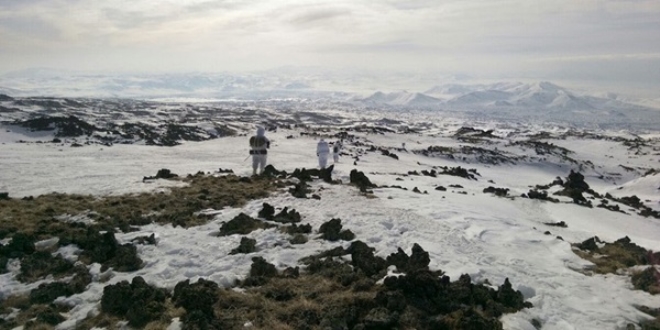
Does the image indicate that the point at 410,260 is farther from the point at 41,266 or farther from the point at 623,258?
the point at 41,266

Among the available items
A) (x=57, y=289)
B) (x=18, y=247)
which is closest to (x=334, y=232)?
(x=57, y=289)

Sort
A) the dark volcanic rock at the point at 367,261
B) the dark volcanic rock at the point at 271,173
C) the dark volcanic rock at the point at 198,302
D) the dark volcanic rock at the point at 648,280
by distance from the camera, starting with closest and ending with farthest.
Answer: the dark volcanic rock at the point at 198,302 < the dark volcanic rock at the point at 648,280 < the dark volcanic rock at the point at 367,261 < the dark volcanic rock at the point at 271,173

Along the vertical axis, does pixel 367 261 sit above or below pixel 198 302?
above

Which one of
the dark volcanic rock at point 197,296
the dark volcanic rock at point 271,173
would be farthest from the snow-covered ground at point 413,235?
the dark volcanic rock at point 271,173

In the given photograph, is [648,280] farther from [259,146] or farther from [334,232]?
[259,146]

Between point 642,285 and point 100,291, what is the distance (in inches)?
510

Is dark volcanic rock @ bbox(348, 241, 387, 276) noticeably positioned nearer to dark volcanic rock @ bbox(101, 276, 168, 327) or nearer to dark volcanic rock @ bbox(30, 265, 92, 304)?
dark volcanic rock @ bbox(101, 276, 168, 327)

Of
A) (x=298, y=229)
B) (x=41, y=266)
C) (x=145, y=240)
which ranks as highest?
(x=298, y=229)

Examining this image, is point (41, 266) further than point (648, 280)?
Yes

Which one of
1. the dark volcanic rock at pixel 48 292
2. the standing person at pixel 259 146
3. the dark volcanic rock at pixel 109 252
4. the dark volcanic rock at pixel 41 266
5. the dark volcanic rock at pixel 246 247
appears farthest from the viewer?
the standing person at pixel 259 146

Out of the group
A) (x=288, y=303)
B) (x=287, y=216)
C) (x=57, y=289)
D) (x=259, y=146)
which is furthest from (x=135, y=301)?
(x=259, y=146)

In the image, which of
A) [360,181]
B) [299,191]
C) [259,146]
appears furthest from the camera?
[259,146]

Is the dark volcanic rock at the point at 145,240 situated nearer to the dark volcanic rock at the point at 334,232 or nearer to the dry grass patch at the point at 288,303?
the dry grass patch at the point at 288,303

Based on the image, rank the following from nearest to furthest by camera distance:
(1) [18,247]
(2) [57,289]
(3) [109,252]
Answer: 1. (2) [57,289]
2. (1) [18,247]
3. (3) [109,252]
